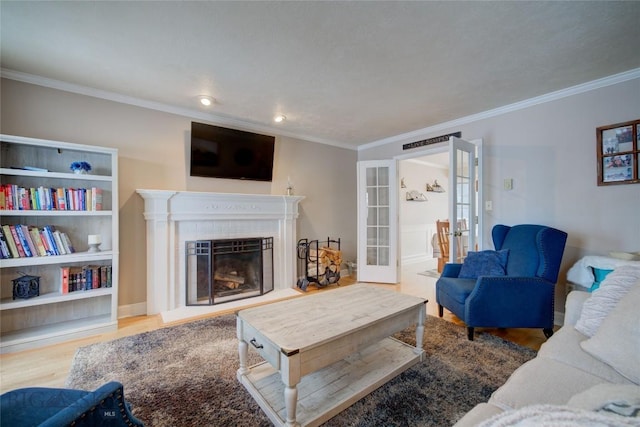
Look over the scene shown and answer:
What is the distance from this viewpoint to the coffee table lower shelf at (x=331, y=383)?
1.45 meters

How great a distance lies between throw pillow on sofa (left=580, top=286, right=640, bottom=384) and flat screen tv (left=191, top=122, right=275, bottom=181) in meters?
3.43

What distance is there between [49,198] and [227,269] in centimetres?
181

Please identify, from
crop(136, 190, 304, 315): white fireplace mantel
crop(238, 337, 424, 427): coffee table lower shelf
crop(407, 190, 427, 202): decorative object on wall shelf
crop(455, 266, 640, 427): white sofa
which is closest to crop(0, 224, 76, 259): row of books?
crop(136, 190, 304, 315): white fireplace mantel

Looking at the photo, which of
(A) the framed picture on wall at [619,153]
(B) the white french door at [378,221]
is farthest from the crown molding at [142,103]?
(A) the framed picture on wall at [619,153]

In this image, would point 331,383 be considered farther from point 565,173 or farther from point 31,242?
point 565,173

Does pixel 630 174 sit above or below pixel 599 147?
below

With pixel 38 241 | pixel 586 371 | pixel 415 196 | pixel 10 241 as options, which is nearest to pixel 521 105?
pixel 586 371

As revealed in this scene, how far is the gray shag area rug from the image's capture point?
4.79ft

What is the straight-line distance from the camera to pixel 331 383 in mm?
1688

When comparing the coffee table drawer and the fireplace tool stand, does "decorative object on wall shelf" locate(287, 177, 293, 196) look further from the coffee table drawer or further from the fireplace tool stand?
the coffee table drawer

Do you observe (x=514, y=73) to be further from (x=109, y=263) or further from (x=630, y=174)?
(x=109, y=263)

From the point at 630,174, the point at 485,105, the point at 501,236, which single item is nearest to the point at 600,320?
the point at 501,236

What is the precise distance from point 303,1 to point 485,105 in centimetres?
248

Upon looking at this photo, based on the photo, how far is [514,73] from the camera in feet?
7.62
